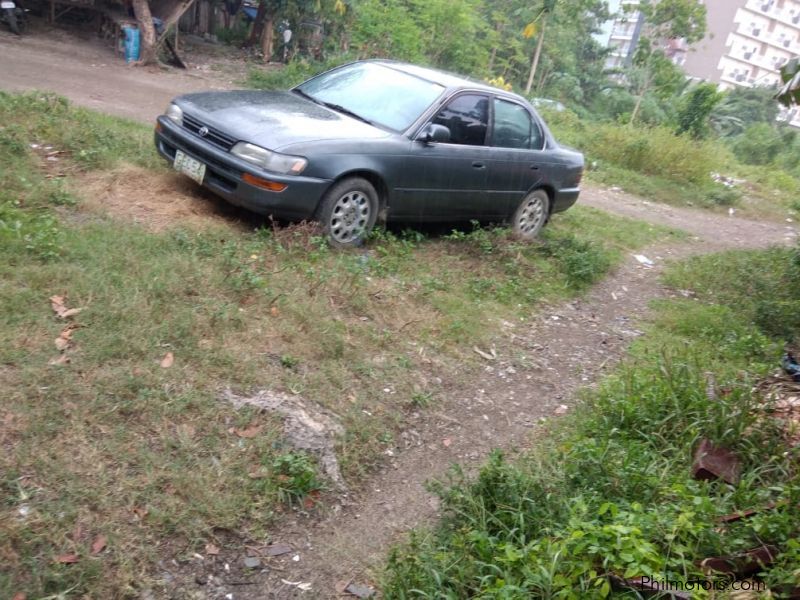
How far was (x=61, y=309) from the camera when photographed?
4035mm

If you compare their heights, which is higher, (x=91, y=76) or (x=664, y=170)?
(x=664, y=170)

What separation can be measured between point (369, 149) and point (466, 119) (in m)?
1.41

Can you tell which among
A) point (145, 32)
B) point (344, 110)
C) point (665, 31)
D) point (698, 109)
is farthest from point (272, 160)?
point (665, 31)

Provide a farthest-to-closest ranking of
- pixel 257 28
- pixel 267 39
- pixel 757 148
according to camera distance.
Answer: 1. pixel 757 148
2. pixel 257 28
3. pixel 267 39

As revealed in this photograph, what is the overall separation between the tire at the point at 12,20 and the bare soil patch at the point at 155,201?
28.7ft

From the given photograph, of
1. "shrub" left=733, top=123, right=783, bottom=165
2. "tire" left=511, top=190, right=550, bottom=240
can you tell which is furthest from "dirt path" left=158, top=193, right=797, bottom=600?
"shrub" left=733, top=123, right=783, bottom=165

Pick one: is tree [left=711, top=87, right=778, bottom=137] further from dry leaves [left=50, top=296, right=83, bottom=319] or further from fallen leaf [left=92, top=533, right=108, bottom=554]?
fallen leaf [left=92, top=533, right=108, bottom=554]

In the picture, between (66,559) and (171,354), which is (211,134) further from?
(66,559)

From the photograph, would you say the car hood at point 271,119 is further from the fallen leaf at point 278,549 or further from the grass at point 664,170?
the grass at point 664,170

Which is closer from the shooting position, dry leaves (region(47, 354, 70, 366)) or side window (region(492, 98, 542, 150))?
dry leaves (region(47, 354, 70, 366))

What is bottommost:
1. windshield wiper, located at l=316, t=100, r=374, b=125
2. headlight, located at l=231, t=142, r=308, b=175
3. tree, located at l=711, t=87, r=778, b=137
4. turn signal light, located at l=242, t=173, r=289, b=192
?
turn signal light, located at l=242, t=173, r=289, b=192

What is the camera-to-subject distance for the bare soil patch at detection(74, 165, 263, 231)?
18.2 feet

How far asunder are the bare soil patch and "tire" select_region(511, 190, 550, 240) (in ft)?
10.4

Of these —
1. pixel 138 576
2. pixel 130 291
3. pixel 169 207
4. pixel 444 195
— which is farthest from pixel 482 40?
→ pixel 138 576
